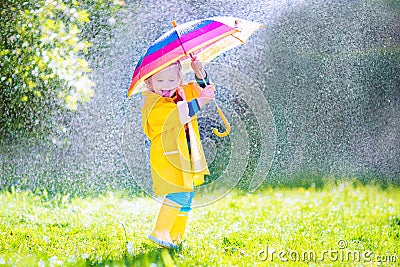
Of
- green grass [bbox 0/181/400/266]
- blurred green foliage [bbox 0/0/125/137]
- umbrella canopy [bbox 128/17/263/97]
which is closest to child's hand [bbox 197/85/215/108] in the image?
umbrella canopy [bbox 128/17/263/97]

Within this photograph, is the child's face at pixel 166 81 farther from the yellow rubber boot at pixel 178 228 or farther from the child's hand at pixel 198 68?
the yellow rubber boot at pixel 178 228

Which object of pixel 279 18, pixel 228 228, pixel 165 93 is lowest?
pixel 228 228

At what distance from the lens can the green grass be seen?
4.03 metres

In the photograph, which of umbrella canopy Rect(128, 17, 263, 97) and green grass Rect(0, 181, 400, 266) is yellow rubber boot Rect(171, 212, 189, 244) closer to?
green grass Rect(0, 181, 400, 266)

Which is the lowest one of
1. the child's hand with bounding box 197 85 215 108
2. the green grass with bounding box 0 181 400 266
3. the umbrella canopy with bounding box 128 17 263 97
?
the green grass with bounding box 0 181 400 266

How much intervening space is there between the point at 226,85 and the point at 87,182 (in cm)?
170

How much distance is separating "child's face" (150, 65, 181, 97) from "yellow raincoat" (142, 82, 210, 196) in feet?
0.14

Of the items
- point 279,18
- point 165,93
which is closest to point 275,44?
point 279,18

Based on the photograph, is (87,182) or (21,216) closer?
(21,216)

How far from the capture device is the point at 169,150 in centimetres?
405

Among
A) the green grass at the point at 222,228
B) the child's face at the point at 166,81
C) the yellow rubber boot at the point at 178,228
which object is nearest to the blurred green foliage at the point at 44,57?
the green grass at the point at 222,228

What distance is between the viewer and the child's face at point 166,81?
409 cm

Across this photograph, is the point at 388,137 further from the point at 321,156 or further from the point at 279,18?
the point at 279,18

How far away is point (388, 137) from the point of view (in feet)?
23.1
